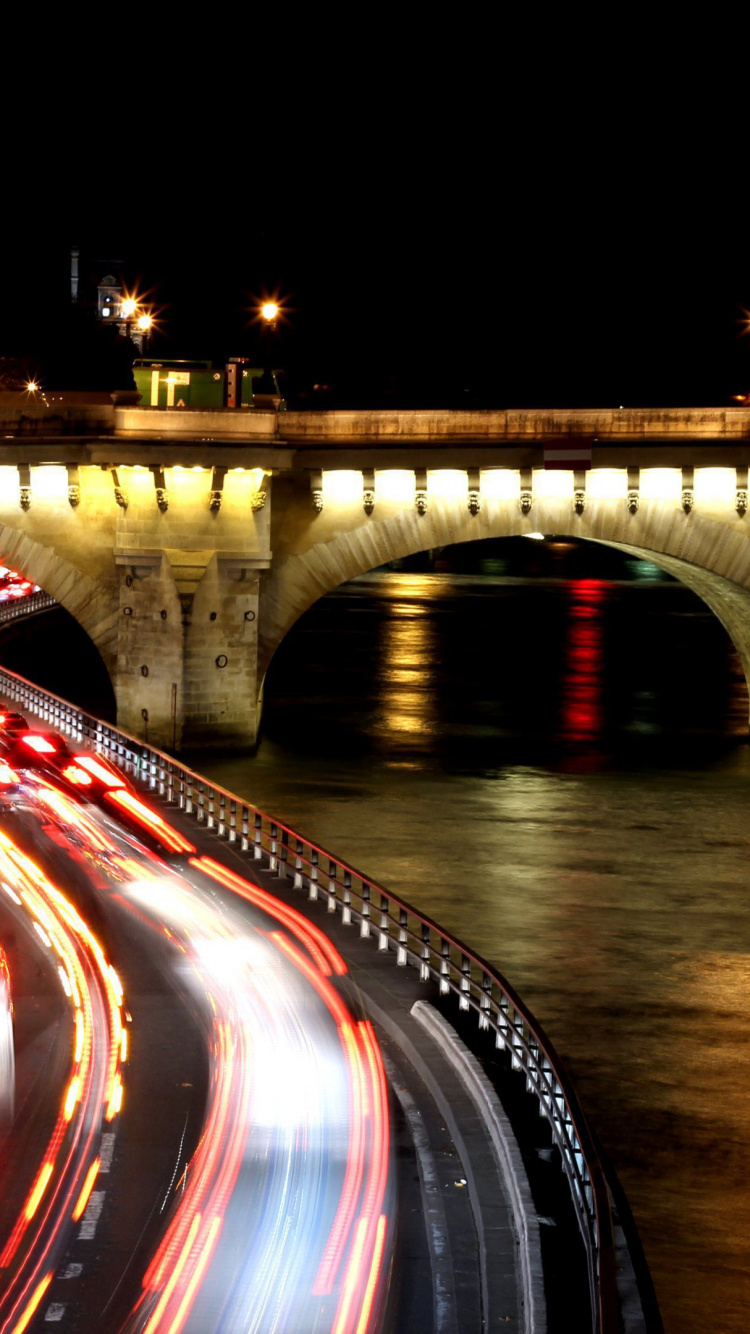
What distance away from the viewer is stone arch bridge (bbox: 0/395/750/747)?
53.0 meters

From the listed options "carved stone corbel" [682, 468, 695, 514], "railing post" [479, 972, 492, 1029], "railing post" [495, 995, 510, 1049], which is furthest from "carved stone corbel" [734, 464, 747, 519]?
"railing post" [495, 995, 510, 1049]

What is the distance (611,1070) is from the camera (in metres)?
27.2

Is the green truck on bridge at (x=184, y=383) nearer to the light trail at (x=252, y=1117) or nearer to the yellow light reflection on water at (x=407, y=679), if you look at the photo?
the yellow light reflection on water at (x=407, y=679)

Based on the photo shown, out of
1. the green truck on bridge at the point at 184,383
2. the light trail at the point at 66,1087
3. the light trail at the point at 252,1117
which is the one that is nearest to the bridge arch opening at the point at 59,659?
the green truck on bridge at the point at 184,383

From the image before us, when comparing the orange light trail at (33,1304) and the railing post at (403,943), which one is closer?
the orange light trail at (33,1304)

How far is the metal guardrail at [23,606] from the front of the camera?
94.9 metres

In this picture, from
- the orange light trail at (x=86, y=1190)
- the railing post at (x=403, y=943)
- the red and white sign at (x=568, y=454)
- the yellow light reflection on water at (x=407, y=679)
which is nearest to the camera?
the orange light trail at (x=86, y=1190)

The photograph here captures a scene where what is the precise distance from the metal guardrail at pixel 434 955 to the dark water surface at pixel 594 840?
2072 mm

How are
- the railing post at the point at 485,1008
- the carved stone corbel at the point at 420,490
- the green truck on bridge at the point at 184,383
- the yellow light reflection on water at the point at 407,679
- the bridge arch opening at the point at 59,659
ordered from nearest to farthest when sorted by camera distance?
the railing post at the point at 485,1008 < the carved stone corbel at the point at 420,490 < the green truck on bridge at the point at 184,383 < the yellow light reflection on water at the point at 407,679 < the bridge arch opening at the point at 59,659

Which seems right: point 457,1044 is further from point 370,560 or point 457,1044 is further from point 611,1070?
point 370,560

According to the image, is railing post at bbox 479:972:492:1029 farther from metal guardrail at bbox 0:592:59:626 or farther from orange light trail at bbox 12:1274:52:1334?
metal guardrail at bbox 0:592:59:626

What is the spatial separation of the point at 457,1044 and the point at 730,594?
132 ft

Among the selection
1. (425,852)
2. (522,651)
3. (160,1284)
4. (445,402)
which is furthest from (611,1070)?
(445,402)

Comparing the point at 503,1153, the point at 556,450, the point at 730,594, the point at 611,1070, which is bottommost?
the point at 611,1070
